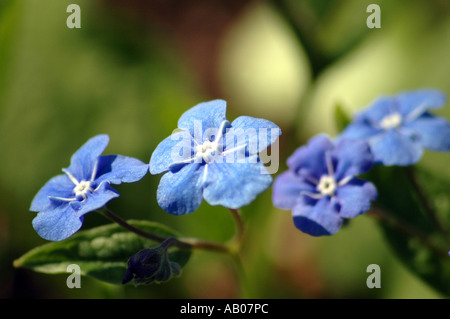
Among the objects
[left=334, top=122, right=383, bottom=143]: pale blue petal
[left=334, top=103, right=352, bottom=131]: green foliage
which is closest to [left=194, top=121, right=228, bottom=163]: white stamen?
[left=334, top=122, right=383, bottom=143]: pale blue petal

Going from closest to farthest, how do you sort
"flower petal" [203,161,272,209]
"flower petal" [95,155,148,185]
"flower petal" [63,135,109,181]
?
"flower petal" [203,161,272,209] < "flower petal" [95,155,148,185] < "flower petal" [63,135,109,181]

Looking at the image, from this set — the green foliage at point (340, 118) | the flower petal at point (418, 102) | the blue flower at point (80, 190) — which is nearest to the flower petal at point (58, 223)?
the blue flower at point (80, 190)

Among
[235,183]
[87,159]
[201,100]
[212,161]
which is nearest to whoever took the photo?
[235,183]

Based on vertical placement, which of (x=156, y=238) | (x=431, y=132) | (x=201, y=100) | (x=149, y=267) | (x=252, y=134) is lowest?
(x=149, y=267)

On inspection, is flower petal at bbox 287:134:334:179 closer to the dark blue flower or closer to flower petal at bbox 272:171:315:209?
flower petal at bbox 272:171:315:209

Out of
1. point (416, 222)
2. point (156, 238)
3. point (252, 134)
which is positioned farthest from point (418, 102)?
point (156, 238)

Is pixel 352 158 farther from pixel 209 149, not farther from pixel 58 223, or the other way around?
pixel 58 223
